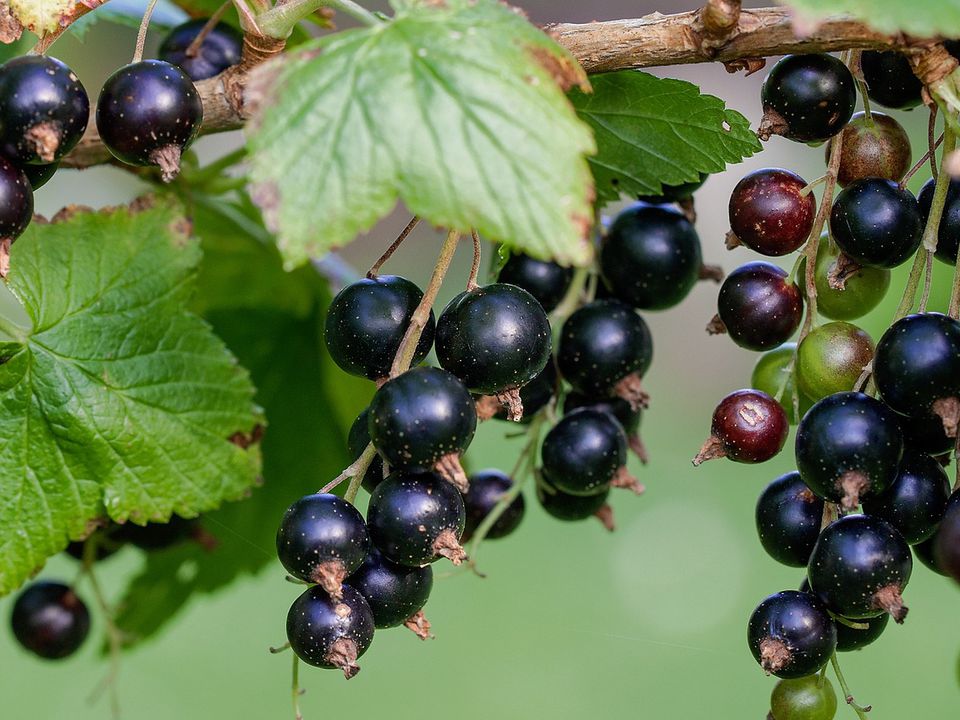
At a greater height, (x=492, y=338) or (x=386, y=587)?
(x=492, y=338)

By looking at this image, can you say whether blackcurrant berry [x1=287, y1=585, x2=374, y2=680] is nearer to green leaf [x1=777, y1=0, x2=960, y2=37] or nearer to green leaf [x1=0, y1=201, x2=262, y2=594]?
green leaf [x1=0, y1=201, x2=262, y2=594]

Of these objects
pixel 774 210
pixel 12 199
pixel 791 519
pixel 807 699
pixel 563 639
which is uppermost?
pixel 12 199

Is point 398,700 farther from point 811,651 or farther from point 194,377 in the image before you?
point 811,651

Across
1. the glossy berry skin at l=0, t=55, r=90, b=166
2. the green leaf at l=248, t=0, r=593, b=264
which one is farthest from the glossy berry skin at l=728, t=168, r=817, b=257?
the glossy berry skin at l=0, t=55, r=90, b=166

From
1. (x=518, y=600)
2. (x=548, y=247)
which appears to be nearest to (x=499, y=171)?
(x=548, y=247)

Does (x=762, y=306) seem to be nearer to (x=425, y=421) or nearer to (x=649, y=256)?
(x=649, y=256)

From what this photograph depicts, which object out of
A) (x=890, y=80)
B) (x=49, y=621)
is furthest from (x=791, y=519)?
(x=49, y=621)

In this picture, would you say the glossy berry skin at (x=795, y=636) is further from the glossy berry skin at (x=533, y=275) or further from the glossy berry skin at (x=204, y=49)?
the glossy berry skin at (x=204, y=49)

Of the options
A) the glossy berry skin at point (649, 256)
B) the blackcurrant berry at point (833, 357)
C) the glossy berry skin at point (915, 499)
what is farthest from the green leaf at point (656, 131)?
the glossy berry skin at point (915, 499)
